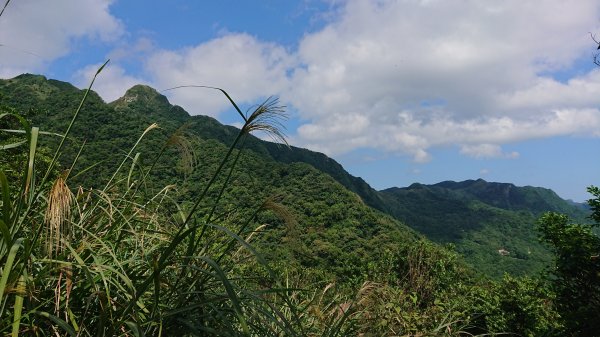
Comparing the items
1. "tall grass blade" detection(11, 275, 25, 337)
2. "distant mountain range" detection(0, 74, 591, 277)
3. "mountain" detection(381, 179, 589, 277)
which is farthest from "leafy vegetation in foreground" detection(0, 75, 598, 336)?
"mountain" detection(381, 179, 589, 277)

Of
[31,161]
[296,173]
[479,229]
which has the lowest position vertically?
[479,229]

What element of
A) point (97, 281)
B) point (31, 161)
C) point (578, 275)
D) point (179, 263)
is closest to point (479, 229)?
point (578, 275)

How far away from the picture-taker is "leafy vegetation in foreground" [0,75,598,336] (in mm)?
1184

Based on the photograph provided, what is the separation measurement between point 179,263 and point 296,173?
5278 centimetres

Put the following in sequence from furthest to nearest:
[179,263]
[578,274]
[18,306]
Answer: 1. [578,274]
2. [179,263]
3. [18,306]

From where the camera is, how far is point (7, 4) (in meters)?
1.42

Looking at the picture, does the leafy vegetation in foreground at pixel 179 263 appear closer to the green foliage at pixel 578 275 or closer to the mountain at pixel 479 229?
the green foliage at pixel 578 275

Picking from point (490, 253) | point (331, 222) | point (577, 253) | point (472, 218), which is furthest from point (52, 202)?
point (472, 218)

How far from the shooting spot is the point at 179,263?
159 cm

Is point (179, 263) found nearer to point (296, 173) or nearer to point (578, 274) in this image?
point (578, 274)

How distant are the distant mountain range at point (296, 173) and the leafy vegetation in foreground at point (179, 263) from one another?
0.45ft

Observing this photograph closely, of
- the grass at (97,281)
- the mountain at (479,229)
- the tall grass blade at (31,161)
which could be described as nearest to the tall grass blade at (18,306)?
the grass at (97,281)

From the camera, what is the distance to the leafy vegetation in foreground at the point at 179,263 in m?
1.18

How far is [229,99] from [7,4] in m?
0.81
